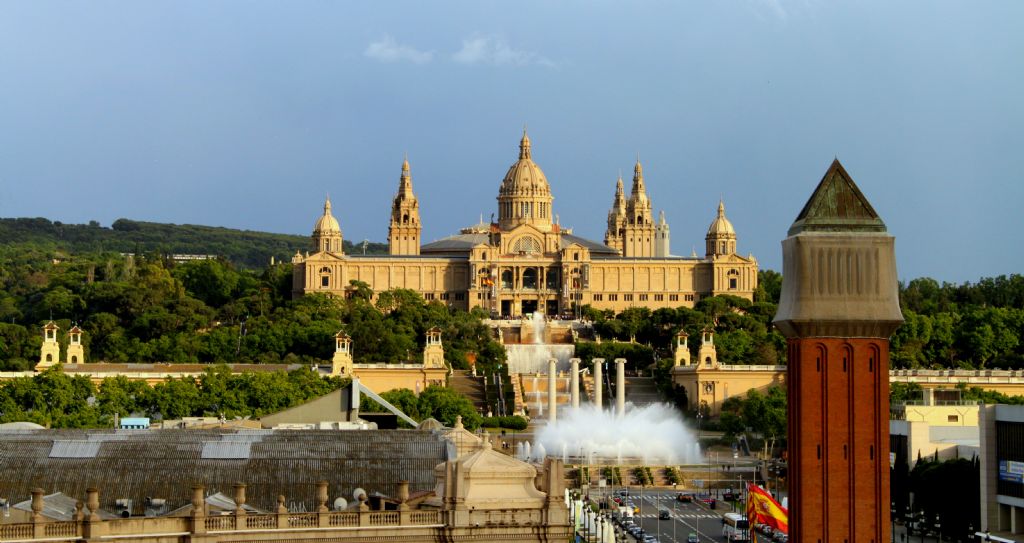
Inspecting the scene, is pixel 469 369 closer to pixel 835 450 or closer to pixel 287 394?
pixel 287 394

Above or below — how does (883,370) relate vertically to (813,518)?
above

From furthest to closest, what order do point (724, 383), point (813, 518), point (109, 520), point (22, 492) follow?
point (724, 383) → point (813, 518) → point (22, 492) → point (109, 520)

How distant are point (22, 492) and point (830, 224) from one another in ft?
107

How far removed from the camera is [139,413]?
155125mm

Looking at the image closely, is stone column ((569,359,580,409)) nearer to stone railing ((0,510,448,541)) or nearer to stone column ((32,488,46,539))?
stone railing ((0,510,448,541))

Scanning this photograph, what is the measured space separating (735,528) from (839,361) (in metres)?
35.5

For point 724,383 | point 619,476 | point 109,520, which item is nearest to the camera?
point 109,520

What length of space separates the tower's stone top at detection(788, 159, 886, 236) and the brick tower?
0.12 feet

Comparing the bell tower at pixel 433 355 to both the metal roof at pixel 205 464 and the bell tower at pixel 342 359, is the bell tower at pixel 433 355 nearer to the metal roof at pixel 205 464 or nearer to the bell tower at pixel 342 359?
the bell tower at pixel 342 359

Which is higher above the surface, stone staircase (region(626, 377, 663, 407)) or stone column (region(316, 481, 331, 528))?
stone staircase (region(626, 377, 663, 407))

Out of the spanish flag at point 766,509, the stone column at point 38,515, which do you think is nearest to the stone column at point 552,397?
the spanish flag at point 766,509

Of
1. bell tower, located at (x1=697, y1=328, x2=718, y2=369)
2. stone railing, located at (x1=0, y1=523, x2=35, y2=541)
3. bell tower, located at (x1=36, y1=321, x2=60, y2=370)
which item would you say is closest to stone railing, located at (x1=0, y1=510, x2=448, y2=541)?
stone railing, located at (x1=0, y1=523, x2=35, y2=541)

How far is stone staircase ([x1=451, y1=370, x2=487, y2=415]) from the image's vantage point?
587ft

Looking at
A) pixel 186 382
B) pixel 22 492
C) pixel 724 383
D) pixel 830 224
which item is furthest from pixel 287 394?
pixel 22 492
